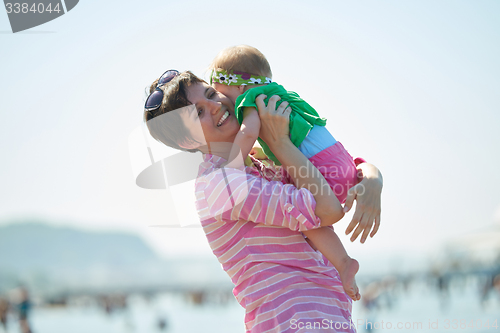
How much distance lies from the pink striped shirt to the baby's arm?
65mm

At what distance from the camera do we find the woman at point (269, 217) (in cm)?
184

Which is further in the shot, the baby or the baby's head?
the baby's head

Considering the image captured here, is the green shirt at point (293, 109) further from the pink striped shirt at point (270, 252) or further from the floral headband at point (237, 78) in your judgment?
the pink striped shirt at point (270, 252)

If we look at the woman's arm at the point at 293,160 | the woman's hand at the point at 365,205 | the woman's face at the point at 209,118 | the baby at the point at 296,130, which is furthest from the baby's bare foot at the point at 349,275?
the woman's face at the point at 209,118

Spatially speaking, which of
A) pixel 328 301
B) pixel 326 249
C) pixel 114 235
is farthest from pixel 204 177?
pixel 114 235

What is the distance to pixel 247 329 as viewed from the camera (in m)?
2.08

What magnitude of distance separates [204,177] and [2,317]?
18.1 metres

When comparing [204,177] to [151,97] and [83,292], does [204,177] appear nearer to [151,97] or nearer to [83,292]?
[151,97]

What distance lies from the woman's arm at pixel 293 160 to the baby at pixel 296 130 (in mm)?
66

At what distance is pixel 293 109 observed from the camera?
219 cm

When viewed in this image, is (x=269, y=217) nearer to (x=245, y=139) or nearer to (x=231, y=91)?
(x=245, y=139)

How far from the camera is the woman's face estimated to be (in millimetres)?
2127

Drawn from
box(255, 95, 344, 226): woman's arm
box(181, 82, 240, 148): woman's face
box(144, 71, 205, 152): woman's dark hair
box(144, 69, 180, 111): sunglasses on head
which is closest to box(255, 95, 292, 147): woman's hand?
box(255, 95, 344, 226): woman's arm

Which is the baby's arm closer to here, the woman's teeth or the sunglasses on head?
the woman's teeth
